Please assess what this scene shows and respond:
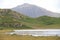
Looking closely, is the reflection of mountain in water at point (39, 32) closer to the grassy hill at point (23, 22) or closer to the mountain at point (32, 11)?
the grassy hill at point (23, 22)

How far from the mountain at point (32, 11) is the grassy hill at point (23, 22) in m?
0.09

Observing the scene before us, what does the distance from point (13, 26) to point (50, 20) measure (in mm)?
848

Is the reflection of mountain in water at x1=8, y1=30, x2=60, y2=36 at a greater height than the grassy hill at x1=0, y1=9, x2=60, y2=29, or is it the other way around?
the grassy hill at x1=0, y1=9, x2=60, y2=29

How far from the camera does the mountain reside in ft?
17.1

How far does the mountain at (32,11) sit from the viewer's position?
205 inches

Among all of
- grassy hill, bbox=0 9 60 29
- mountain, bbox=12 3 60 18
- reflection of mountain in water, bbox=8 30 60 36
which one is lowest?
reflection of mountain in water, bbox=8 30 60 36

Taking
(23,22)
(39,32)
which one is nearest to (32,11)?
(23,22)

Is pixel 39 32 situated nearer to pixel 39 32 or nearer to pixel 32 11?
pixel 39 32

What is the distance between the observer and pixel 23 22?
17.0ft

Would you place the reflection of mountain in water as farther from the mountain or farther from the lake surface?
the mountain

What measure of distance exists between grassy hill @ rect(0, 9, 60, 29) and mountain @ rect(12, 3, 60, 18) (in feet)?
0.28

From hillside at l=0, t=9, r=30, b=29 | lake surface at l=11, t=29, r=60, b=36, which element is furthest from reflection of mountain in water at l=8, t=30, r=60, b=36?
hillside at l=0, t=9, r=30, b=29

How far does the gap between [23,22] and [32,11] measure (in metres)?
0.32

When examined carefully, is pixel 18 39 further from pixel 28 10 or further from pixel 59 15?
pixel 59 15
